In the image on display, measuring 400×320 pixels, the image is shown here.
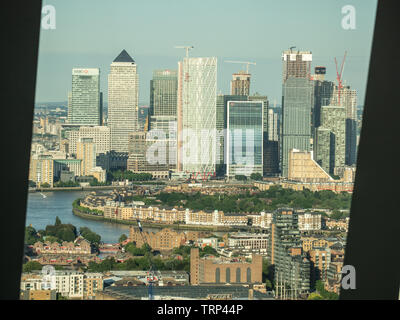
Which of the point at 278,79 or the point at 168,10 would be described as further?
the point at 278,79

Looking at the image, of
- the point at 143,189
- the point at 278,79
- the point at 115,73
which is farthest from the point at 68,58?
the point at 278,79

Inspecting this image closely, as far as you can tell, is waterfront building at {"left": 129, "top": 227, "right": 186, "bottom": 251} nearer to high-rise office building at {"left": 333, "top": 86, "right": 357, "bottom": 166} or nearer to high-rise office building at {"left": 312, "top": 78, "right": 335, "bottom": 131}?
high-rise office building at {"left": 333, "top": 86, "right": 357, "bottom": 166}

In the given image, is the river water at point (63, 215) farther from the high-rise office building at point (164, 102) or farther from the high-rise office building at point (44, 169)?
the high-rise office building at point (164, 102)

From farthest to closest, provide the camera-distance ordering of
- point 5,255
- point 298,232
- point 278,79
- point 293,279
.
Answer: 1. point 278,79
2. point 298,232
3. point 293,279
4. point 5,255

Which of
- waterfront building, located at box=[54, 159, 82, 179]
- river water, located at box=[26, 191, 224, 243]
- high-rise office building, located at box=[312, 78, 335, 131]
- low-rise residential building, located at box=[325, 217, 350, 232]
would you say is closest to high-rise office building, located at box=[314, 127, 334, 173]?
high-rise office building, located at box=[312, 78, 335, 131]

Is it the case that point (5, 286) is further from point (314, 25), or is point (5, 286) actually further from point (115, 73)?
point (314, 25)

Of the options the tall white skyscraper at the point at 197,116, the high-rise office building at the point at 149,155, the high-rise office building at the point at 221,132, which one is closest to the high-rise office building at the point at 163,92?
the tall white skyscraper at the point at 197,116

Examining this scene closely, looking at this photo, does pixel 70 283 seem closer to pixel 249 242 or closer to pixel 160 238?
pixel 160 238
